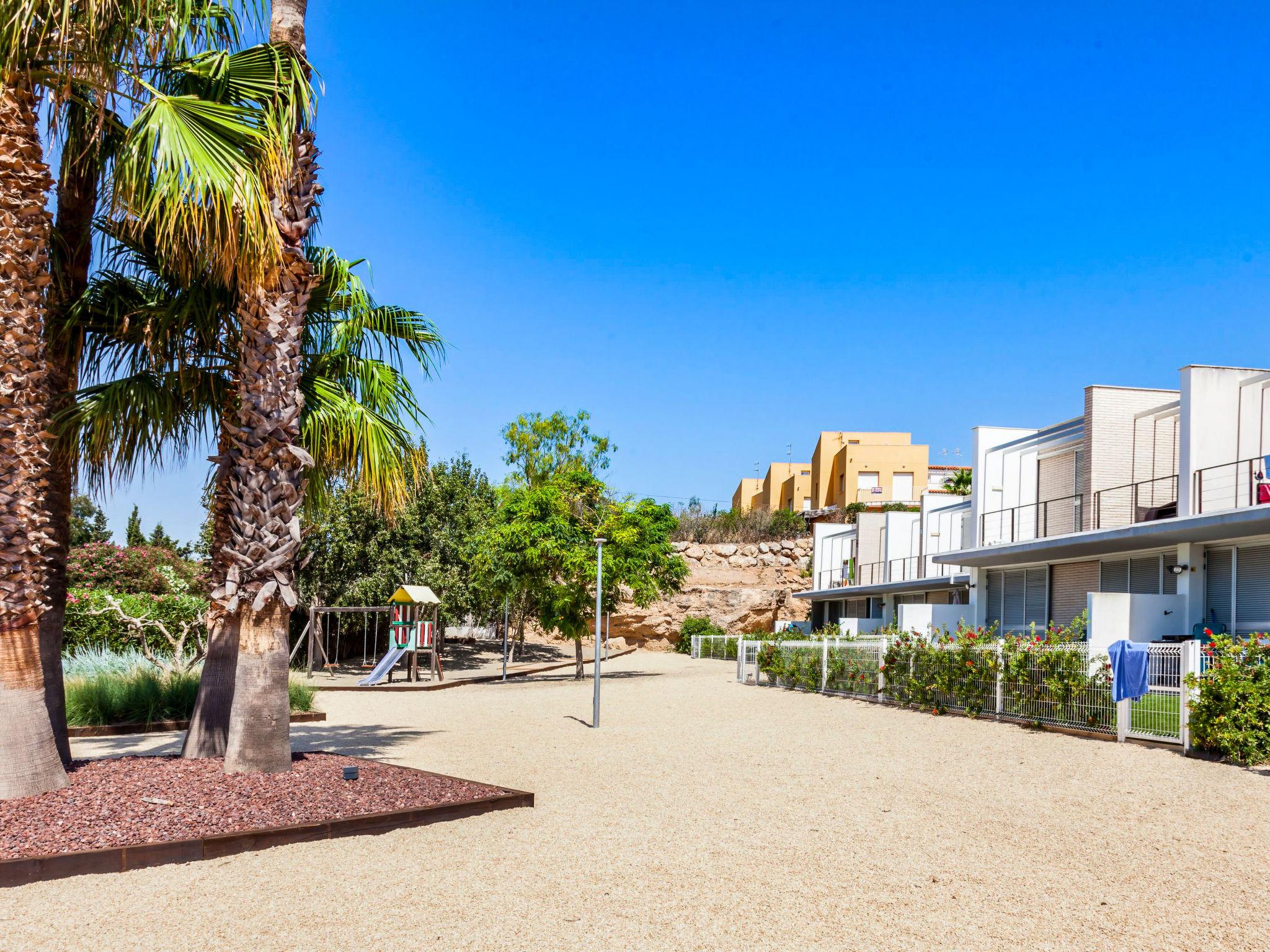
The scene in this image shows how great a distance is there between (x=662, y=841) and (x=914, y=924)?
2389mm

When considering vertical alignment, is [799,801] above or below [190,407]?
below

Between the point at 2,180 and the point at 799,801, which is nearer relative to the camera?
the point at 2,180

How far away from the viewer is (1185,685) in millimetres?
11844

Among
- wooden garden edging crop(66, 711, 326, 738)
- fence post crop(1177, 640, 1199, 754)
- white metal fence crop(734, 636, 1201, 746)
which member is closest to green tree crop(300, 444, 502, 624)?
white metal fence crop(734, 636, 1201, 746)

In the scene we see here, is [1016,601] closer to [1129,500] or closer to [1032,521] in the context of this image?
[1032,521]

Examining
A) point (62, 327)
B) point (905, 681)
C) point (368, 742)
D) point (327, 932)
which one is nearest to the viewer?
point (327, 932)

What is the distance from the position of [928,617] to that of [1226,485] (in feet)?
22.4

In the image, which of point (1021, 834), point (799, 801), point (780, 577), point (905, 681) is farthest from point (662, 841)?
point (780, 577)

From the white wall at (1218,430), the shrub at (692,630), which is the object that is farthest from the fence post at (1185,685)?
the shrub at (692,630)

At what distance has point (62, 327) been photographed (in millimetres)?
8617

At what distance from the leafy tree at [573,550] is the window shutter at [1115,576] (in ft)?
36.1

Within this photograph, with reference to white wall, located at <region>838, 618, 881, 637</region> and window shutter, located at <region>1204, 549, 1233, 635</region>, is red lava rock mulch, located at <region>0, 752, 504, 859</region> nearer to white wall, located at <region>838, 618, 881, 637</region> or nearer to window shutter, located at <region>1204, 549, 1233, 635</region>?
window shutter, located at <region>1204, 549, 1233, 635</region>

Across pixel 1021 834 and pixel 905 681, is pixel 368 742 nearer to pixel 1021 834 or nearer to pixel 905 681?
pixel 1021 834

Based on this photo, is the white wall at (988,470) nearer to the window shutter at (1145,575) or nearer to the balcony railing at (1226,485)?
the window shutter at (1145,575)
